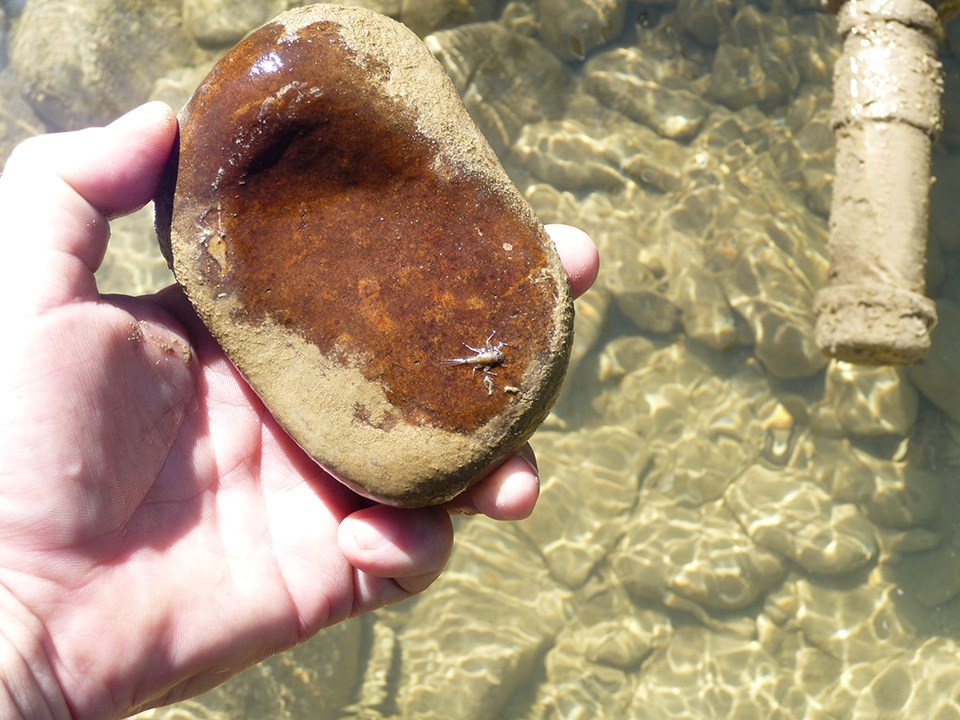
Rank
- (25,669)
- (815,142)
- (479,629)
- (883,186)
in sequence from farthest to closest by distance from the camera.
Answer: (815,142), (479,629), (883,186), (25,669)

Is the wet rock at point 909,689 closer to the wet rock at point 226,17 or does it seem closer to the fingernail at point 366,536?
the fingernail at point 366,536

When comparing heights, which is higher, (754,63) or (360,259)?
(360,259)

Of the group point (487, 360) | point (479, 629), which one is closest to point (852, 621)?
point (479, 629)

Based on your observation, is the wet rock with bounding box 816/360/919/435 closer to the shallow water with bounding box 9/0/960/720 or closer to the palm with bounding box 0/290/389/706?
the shallow water with bounding box 9/0/960/720

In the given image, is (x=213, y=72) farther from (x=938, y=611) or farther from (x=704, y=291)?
(x=938, y=611)

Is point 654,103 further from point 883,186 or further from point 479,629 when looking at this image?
point 479,629

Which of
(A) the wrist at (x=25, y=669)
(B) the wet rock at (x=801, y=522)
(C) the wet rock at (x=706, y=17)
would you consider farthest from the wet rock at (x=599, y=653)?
(C) the wet rock at (x=706, y=17)

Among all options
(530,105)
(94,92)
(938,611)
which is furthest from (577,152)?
(938,611)
